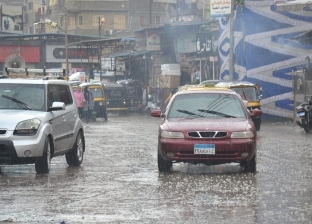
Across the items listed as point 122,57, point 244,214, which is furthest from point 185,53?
point 244,214

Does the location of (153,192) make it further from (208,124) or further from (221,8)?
(221,8)

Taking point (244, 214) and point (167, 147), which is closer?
point (244, 214)

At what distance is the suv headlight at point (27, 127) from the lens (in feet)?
49.2

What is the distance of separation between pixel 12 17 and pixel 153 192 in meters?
95.8

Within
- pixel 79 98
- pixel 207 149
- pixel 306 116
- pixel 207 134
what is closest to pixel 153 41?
pixel 79 98

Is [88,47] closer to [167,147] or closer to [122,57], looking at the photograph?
[122,57]

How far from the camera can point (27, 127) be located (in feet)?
49.4

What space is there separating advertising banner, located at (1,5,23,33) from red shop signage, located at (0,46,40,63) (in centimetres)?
2752

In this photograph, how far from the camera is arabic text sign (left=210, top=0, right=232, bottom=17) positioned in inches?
1774

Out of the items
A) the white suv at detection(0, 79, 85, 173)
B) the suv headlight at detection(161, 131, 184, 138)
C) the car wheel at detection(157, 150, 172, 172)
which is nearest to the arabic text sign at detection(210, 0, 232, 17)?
the white suv at detection(0, 79, 85, 173)

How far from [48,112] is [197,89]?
2.77 m

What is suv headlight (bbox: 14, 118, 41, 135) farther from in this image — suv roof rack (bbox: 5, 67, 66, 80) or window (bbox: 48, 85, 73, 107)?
suv roof rack (bbox: 5, 67, 66, 80)

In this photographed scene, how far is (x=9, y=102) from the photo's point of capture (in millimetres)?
16062

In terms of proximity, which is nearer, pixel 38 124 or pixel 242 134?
pixel 242 134
